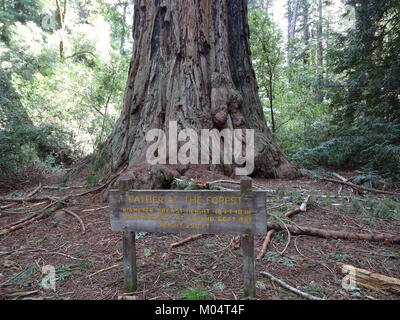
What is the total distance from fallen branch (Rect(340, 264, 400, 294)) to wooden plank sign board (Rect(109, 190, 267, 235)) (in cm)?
112

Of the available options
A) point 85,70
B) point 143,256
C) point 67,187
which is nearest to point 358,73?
point 143,256

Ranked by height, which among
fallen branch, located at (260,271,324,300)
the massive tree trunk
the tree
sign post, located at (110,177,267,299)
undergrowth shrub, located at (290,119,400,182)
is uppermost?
the tree

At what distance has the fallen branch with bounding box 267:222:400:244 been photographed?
3037mm

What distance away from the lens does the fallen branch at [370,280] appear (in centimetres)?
220

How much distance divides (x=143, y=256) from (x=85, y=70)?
34.2 ft

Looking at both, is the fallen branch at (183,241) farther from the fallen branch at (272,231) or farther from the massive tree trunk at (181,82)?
the massive tree trunk at (181,82)

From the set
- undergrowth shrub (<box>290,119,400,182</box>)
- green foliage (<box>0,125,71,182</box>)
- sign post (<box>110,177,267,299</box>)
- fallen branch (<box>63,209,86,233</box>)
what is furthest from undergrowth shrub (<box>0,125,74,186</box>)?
undergrowth shrub (<box>290,119,400,182</box>)

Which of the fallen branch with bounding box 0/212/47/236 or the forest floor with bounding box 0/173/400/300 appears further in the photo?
the fallen branch with bounding box 0/212/47/236

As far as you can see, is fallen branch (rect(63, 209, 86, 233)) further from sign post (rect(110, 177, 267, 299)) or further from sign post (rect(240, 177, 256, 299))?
sign post (rect(240, 177, 256, 299))

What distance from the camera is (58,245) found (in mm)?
3266

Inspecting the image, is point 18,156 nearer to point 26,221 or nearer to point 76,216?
point 26,221

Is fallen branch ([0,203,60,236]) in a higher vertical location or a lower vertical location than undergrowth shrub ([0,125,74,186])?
lower

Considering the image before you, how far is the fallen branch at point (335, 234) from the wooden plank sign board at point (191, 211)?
4.40ft

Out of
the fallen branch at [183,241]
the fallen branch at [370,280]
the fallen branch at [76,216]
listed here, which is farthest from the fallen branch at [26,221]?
the fallen branch at [370,280]
